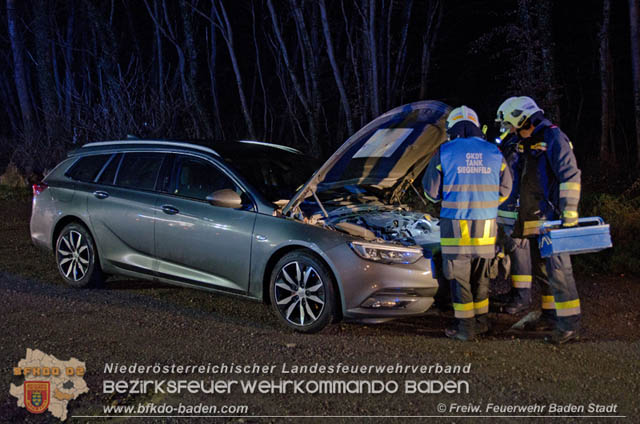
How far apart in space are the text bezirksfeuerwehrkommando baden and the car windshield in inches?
66.7

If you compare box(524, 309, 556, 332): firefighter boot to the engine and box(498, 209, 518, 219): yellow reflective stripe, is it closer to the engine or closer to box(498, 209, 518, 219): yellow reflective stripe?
box(498, 209, 518, 219): yellow reflective stripe

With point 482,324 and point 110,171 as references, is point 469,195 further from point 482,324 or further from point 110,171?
point 110,171

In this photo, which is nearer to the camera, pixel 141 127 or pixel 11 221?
pixel 11 221

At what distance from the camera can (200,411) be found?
152 inches

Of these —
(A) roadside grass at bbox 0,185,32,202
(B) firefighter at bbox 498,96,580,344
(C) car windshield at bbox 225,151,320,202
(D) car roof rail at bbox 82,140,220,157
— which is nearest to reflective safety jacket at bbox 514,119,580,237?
(B) firefighter at bbox 498,96,580,344

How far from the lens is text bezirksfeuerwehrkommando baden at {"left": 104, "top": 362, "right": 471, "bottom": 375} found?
14.6ft

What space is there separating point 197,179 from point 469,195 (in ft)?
8.45

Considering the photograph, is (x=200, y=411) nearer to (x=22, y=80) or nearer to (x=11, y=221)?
(x=11, y=221)

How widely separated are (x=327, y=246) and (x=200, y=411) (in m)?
1.79

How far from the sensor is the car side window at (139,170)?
6484mm

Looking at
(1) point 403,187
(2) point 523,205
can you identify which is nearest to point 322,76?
(1) point 403,187

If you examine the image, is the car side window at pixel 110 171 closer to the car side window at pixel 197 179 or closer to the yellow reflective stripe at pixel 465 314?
the car side window at pixel 197 179

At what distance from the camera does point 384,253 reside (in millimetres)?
5148

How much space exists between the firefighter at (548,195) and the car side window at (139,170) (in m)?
3.33
